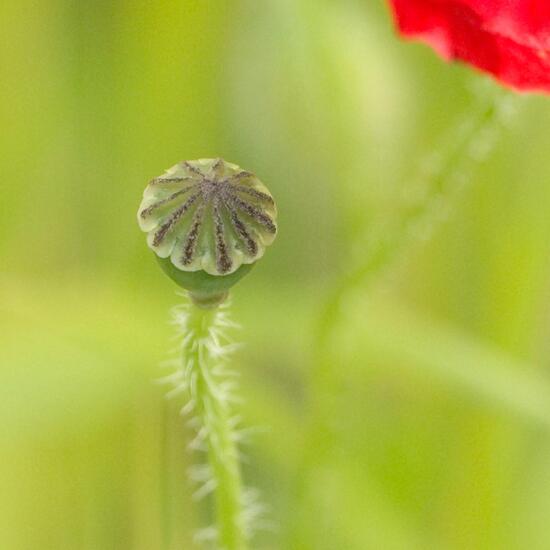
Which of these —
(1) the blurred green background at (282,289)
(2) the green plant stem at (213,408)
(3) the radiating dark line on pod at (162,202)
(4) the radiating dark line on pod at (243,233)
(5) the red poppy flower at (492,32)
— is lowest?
(2) the green plant stem at (213,408)

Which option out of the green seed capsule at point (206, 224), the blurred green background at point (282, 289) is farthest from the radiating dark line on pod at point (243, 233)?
the blurred green background at point (282, 289)

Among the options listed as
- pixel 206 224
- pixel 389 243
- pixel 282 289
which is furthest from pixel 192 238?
pixel 282 289

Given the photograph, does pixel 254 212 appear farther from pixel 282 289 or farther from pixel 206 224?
pixel 282 289

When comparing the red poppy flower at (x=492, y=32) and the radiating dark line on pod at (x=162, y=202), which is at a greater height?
the red poppy flower at (x=492, y=32)

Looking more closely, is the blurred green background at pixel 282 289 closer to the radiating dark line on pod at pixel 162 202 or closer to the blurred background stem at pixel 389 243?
the blurred background stem at pixel 389 243

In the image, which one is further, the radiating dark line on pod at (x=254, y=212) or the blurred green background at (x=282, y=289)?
the blurred green background at (x=282, y=289)

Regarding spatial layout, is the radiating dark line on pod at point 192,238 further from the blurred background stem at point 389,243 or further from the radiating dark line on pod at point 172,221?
the blurred background stem at point 389,243

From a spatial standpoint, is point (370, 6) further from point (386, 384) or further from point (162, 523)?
point (162, 523)
